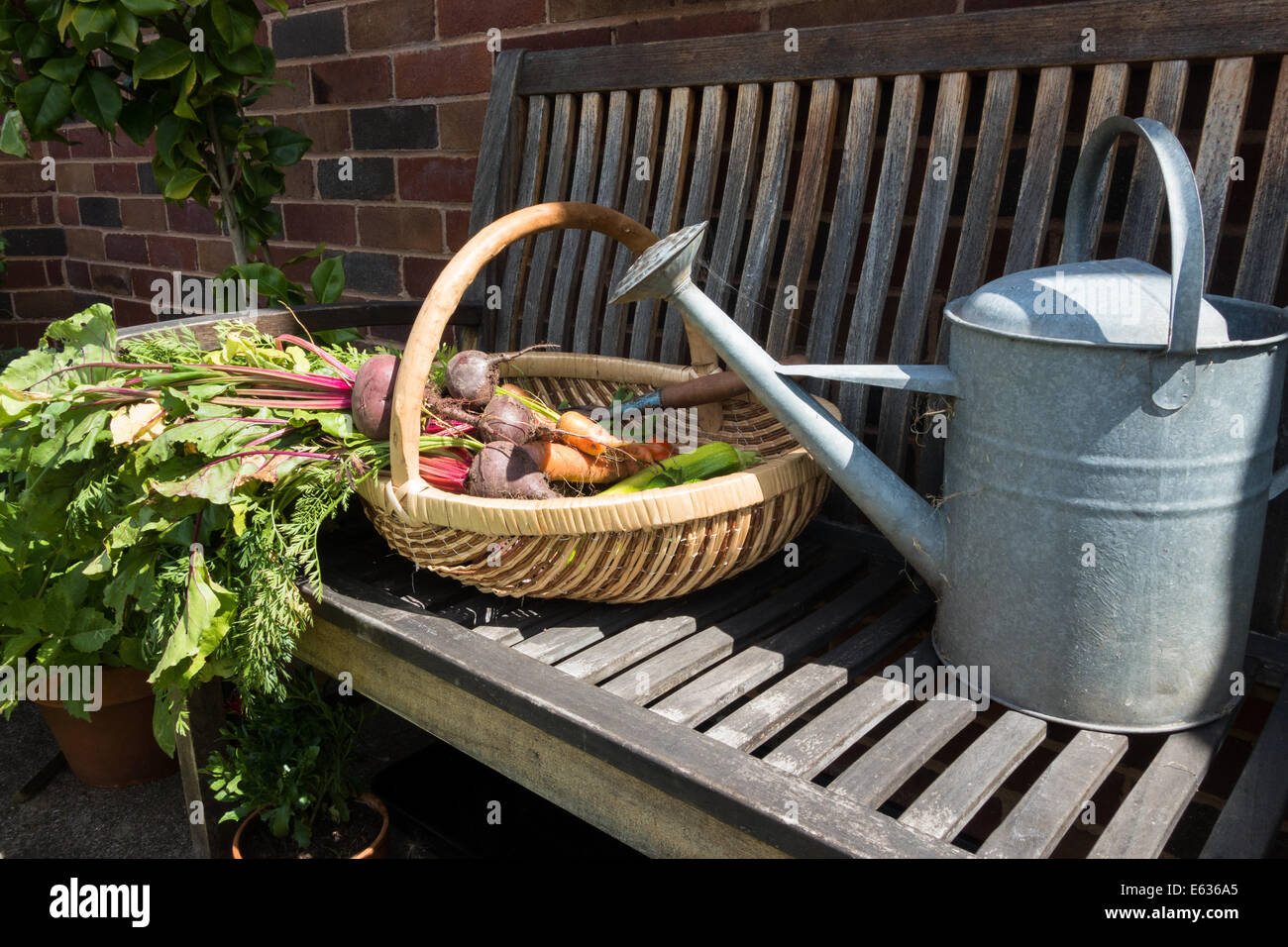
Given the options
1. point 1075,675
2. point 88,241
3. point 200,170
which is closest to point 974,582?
point 1075,675

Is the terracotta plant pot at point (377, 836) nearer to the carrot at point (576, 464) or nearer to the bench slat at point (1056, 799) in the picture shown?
the carrot at point (576, 464)

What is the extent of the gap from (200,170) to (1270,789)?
2244 mm

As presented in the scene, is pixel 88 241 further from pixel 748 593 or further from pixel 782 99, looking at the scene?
pixel 748 593

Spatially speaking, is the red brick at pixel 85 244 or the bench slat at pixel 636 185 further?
the red brick at pixel 85 244

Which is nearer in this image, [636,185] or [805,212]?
[805,212]

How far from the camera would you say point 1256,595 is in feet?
3.88

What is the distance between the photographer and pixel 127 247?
11.6 feet

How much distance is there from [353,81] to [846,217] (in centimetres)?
157

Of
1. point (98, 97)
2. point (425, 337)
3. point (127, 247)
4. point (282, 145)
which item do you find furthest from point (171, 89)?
point (127, 247)

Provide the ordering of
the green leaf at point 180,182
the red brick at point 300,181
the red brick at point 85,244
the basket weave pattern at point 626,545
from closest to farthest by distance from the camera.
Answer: the basket weave pattern at point 626,545, the green leaf at point 180,182, the red brick at point 300,181, the red brick at point 85,244

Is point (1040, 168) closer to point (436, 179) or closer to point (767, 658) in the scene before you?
point (767, 658)

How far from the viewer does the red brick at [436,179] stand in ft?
7.50

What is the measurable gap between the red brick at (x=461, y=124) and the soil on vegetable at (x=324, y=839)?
4.70 ft

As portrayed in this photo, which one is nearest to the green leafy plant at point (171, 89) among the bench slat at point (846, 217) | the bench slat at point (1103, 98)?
the bench slat at point (846, 217)
